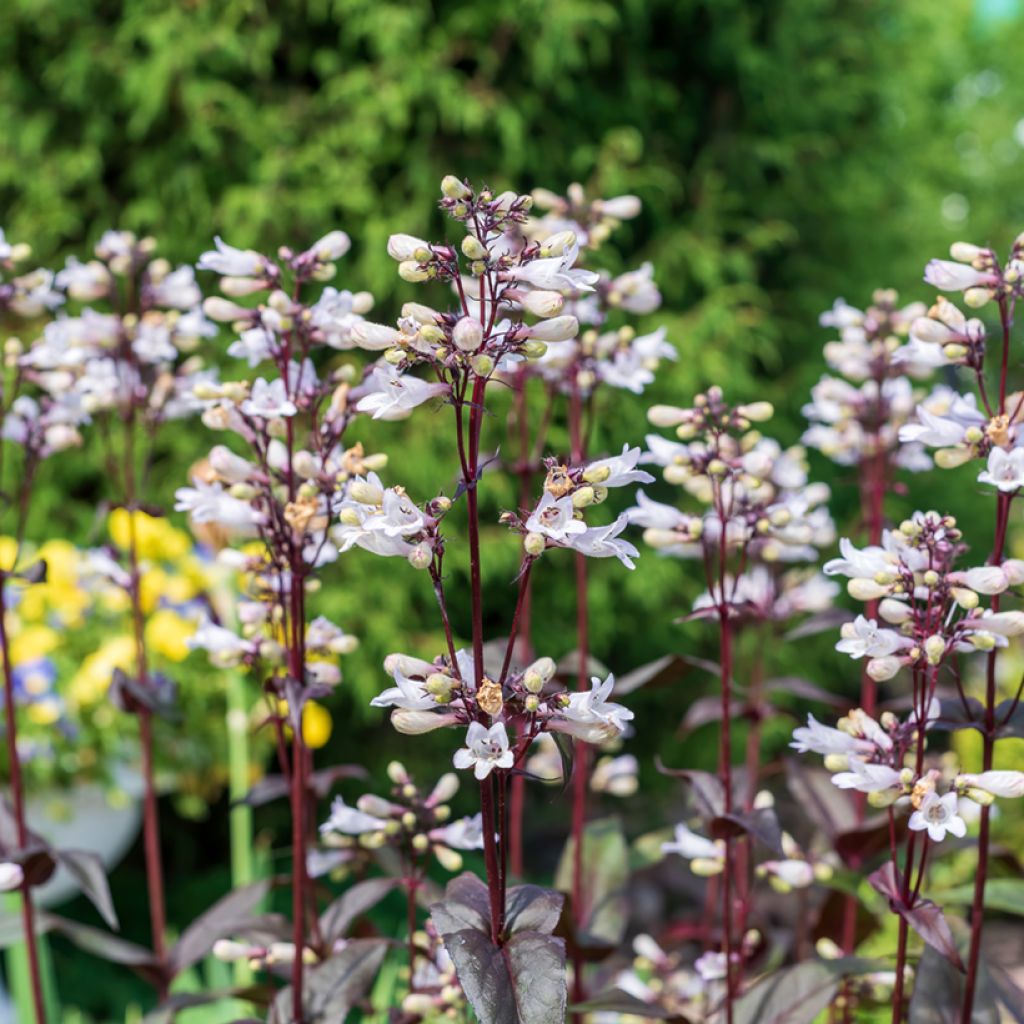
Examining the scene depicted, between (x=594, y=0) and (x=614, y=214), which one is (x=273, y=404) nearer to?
(x=614, y=214)

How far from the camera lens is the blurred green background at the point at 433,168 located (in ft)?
13.9

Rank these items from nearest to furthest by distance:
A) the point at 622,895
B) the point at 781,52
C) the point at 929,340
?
1. the point at 929,340
2. the point at 622,895
3. the point at 781,52

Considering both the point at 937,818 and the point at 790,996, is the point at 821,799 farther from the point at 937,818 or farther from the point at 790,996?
the point at 937,818

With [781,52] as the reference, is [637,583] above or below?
below

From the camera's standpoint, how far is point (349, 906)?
164cm

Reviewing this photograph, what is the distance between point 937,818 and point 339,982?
74 cm

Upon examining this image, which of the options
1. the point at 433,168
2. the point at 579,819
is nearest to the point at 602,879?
the point at 579,819

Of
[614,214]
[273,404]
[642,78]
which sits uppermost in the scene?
[642,78]

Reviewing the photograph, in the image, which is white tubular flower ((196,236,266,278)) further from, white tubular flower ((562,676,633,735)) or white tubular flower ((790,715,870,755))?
white tubular flower ((790,715,870,755))

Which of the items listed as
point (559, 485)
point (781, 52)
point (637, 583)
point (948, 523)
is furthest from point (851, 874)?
point (781, 52)

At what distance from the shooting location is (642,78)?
14.9 ft

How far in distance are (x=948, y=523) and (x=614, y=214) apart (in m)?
0.94

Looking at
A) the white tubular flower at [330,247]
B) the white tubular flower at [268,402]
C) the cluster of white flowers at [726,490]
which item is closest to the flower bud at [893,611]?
the cluster of white flowers at [726,490]

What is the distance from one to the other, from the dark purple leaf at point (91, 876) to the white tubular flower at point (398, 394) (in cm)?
89
